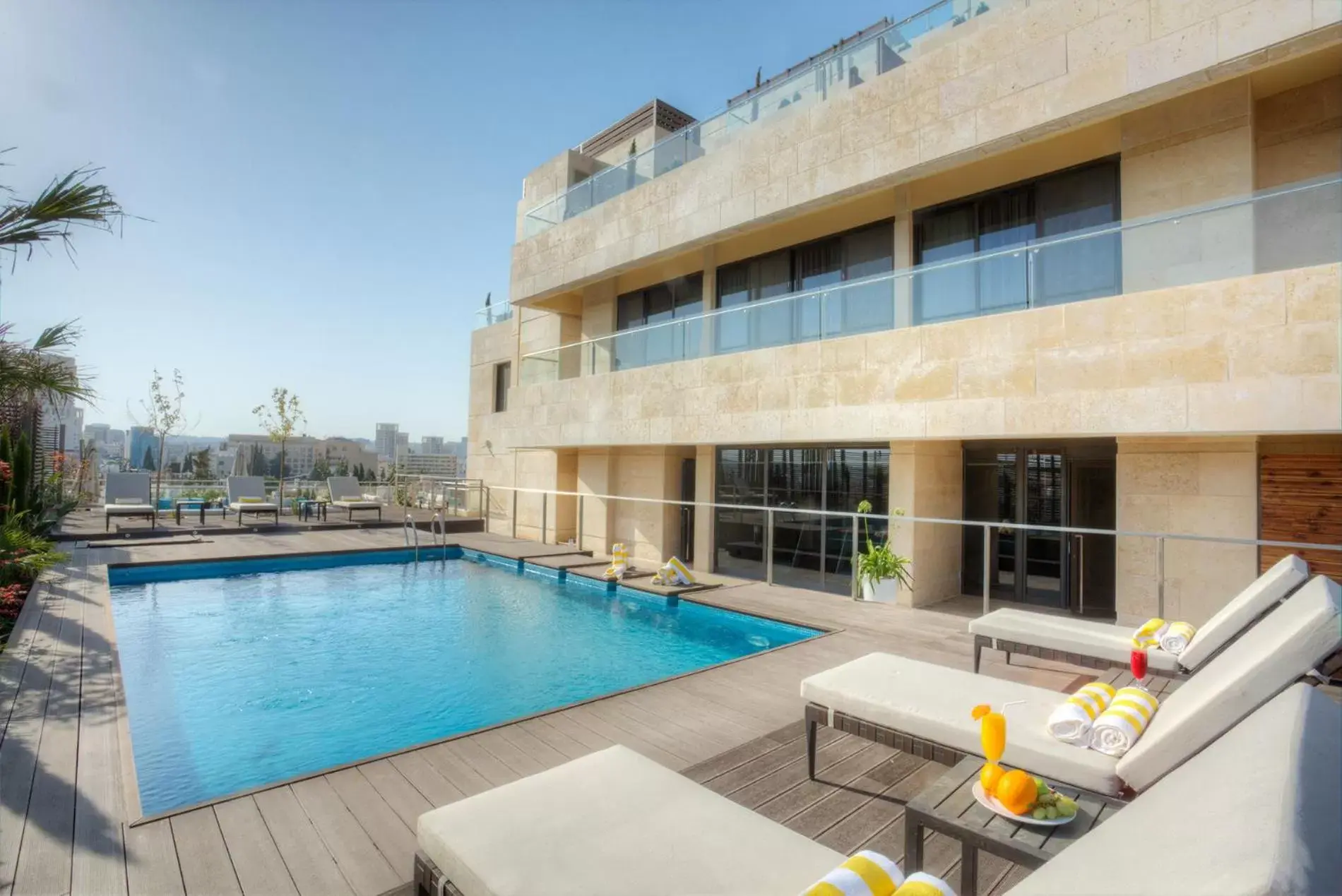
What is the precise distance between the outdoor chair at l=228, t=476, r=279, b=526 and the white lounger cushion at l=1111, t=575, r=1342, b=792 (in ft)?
59.2

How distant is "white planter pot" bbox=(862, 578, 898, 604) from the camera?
8.83m

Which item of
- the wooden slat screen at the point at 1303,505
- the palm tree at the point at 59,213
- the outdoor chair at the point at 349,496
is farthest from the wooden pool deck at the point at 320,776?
the outdoor chair at the point at 349,496

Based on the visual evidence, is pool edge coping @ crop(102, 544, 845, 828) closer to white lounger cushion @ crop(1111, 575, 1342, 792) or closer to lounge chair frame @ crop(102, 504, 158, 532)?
white lounger cushion @ crop(1111, 575, 1342, 792)

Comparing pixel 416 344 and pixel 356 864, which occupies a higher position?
pixel 416 344

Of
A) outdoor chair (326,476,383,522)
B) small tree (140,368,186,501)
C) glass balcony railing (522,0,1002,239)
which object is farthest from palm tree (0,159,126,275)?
small tree (140,368,186,501)

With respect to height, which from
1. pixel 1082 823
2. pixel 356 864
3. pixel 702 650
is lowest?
pixel 702 650

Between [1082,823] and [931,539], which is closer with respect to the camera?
[1082,823]

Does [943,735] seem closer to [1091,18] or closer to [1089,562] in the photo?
[1089,562]

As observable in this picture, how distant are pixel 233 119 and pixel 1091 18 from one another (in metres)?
12.1

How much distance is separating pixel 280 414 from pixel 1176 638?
937 inches

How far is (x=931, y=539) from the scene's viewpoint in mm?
9352

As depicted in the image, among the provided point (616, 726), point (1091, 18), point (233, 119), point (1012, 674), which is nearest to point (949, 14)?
point (1091, 18)

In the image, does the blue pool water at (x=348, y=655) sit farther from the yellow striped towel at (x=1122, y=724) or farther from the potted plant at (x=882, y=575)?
the yellow striped towel at (x=1122, y=724)

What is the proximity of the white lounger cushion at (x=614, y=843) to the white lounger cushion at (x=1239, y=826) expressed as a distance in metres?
0.76
